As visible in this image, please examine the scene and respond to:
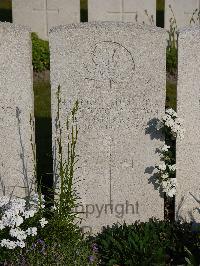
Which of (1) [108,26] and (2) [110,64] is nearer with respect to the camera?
(1) [108,26]

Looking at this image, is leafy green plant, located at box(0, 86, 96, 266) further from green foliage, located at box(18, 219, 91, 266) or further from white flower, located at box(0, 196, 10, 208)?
white flower, located at box(0, 196, 10, 208)

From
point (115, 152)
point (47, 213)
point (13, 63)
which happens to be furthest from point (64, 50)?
point (47, 213)

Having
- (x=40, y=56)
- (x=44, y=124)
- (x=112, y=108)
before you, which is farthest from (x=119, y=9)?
(x=112, y=108)

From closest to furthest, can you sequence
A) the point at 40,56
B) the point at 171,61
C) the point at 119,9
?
the point at 171,61 < the point at 40,56 < the point at 119,9

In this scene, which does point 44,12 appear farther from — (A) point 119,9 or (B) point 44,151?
(B) point 44,151

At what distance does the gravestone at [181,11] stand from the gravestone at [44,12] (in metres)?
1.46

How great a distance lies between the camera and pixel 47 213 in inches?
189

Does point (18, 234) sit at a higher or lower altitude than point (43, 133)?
lower

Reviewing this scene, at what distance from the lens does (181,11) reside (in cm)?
945

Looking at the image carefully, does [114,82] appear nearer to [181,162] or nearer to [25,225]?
[181,162]

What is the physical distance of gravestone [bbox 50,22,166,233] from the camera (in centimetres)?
460

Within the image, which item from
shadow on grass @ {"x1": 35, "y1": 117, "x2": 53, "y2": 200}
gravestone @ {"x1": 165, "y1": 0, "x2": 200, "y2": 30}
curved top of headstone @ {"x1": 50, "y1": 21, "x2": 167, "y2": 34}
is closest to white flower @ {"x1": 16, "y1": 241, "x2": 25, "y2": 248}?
shadow on grass @ {"x1": 35, "y1": 117, "x2": 53, "y2": 200}

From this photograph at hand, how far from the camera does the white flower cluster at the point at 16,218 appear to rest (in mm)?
4355

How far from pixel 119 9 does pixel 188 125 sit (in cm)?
494
